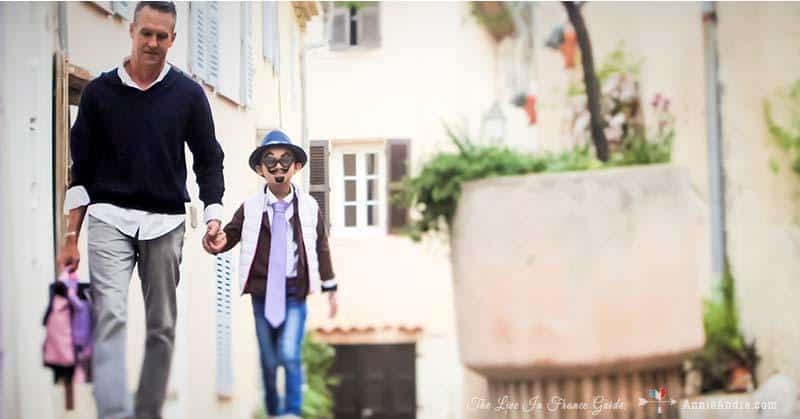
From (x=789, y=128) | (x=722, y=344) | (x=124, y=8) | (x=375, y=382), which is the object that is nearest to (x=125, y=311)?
(x=375, y=382)

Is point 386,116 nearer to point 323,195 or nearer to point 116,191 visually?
point 323,195

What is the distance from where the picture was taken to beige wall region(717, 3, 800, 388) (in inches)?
128

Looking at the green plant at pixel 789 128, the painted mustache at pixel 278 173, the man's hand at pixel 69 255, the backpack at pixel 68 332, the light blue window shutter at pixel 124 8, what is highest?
the light blue window shutter at pixel 124 8

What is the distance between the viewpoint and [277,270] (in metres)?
3.11

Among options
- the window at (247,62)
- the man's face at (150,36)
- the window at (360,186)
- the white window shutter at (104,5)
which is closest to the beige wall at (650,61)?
the window at (360,186)

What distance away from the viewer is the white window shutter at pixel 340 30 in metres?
3.15

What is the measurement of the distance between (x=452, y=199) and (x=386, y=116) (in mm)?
283

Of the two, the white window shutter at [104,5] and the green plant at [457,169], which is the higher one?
the white window shutter at [104,5]

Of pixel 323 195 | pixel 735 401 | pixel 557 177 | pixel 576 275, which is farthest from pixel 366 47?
pixel 735 401

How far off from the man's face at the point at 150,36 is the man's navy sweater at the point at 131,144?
0.06 m

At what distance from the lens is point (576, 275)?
3.09 metres

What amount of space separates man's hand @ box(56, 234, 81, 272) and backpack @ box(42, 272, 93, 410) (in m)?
0.02

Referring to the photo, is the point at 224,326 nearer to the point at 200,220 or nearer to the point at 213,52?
the point at 200,220

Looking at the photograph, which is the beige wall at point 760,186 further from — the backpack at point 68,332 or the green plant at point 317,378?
the backpack at point 68,332
